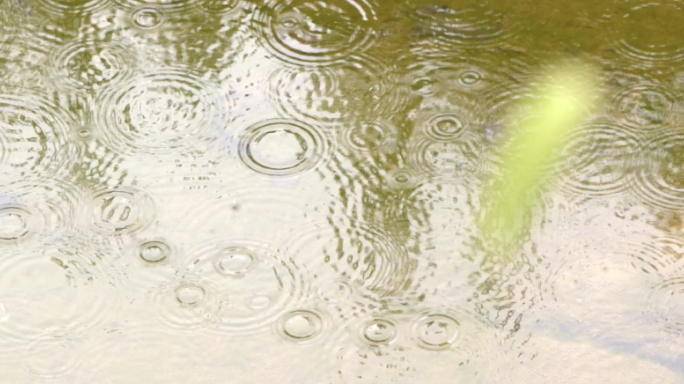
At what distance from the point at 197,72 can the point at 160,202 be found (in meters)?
0.43

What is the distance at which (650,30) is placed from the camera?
8.29 feet

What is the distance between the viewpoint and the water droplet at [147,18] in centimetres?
254

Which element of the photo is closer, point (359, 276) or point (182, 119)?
point (359, 276)

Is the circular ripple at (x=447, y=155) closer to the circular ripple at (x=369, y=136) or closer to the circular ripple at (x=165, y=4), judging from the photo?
the circular ripple at (x=369, y=136)

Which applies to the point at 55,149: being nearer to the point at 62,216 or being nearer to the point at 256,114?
the point at 62,216

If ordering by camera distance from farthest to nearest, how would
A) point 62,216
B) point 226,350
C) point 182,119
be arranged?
point 182,119 < point 62,216 < point 226,350

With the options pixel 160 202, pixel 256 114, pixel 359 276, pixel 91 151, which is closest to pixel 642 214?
pixel 359 276

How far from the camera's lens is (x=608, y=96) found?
93.6 inches

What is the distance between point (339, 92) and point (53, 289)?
0.84 metres

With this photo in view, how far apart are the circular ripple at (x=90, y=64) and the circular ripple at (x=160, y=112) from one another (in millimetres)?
43

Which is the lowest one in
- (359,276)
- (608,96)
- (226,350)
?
(226,350)

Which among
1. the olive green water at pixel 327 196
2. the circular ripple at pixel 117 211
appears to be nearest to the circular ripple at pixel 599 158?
the olive green water at pixel 327 196

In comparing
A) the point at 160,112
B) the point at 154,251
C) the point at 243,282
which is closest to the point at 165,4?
the point at 160,112

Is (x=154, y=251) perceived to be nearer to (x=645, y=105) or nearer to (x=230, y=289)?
(x=230, y=289)
